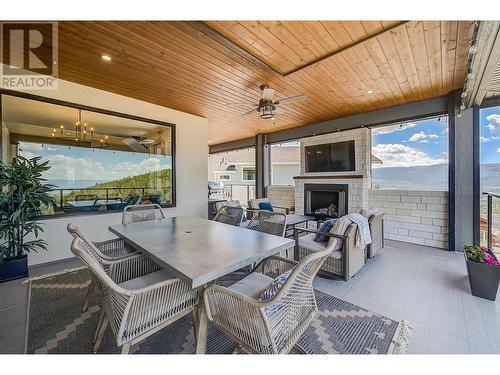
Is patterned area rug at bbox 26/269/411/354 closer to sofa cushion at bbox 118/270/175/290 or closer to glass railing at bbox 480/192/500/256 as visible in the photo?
sofa cushion at bbox 118/270/175/290

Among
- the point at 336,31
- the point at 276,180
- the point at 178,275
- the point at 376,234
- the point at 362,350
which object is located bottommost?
the point at 362,350

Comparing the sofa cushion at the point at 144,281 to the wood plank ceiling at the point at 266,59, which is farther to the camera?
the wood plank ceiling at the point at 266,59

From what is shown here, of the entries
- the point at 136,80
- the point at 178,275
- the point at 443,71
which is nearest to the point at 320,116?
the point at 443,71

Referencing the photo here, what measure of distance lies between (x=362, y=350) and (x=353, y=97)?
398 centimetres

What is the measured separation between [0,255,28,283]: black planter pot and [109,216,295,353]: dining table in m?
1.69

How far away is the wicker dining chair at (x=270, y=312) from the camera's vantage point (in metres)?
1.04

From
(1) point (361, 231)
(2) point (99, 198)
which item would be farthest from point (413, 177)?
(2) point (99, 198)

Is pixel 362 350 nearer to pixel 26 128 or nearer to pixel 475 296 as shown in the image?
pixel 475 296

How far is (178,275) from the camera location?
3.95 ft

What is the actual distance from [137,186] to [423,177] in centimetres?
578

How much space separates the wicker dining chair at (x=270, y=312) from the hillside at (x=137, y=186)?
3.57 meters

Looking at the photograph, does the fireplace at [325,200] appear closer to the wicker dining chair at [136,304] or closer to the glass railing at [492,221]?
the glass railing at [492,221]

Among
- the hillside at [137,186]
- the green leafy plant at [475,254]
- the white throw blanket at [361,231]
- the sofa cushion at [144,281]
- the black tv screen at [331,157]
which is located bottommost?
the green leafy plant at [475,254]

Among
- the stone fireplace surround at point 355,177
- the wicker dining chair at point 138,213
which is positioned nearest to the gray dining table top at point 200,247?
the wicker dining chair at point 138,213
